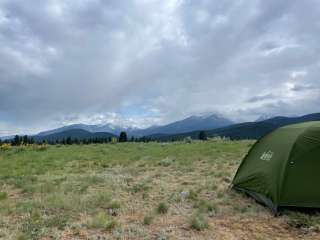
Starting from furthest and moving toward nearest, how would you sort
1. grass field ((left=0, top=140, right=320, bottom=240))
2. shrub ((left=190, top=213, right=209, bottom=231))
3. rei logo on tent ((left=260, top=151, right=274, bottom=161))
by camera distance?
rei logo on tent ((left=260, top=151, right=274, bottom=161)) → shrub ((left=190, top=213, right=209, bottom=231)) → grass field ((left=0, top=140, right=320, bottom=240))

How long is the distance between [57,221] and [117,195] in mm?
3112

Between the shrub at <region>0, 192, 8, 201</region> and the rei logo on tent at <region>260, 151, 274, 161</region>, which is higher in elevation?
the rei logo on tent at <region>260, 151, 274, 161</region>

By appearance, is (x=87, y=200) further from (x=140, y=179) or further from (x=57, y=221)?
(x=140, y=179)

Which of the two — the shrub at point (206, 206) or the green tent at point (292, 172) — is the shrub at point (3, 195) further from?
the green tent at point (292, 172)

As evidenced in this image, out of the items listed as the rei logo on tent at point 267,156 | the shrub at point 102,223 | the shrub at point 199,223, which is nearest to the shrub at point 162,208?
the shrub at point 199,223

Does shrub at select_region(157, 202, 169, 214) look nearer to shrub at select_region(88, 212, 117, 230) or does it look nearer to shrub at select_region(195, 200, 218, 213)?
shrub at select_region(195, 200, 218, 213)

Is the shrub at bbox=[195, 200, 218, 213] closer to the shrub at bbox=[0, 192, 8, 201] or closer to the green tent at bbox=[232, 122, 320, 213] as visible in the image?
the green tent at bbox=[232, 122, 320, 213]

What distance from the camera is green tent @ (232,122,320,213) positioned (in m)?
8.59

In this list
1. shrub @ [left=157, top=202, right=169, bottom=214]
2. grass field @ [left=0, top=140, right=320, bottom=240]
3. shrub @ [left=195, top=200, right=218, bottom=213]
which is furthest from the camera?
shrub @ [left=195, top=200, right=218, bottom=213]

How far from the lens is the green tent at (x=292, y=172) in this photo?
8594mm

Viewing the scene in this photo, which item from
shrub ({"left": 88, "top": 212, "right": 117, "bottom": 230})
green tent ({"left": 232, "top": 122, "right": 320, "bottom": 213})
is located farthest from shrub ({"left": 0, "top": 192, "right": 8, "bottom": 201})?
green tent ({"left": 232, "top": 122, "right": 320, "bottom": 213})

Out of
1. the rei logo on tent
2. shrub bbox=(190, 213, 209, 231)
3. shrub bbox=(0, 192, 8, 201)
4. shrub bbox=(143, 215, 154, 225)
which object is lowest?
shrub bbox=(190, 213, 209, 231)

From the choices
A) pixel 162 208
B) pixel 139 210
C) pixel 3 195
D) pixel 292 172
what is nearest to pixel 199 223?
pixel 162 208

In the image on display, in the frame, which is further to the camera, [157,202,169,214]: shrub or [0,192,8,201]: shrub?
[0,192,8,201]: shrub
